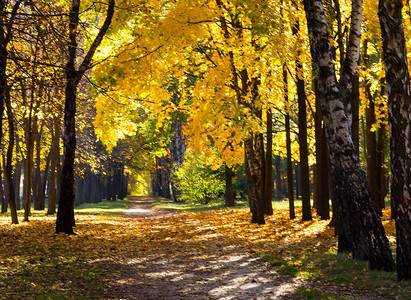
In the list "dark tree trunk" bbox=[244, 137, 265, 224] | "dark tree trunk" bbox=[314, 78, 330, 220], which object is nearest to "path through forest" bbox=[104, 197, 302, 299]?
"dark tree trunk" bbox=[314, 78, 330, 220]

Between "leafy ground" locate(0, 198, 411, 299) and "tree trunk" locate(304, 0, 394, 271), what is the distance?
0.42 meters

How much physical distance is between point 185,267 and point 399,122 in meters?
5.09

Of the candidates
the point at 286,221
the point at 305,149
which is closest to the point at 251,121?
the point at 305,149

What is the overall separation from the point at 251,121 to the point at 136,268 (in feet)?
21.5

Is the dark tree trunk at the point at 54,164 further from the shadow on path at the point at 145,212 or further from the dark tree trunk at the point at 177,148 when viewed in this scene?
the dark tree trunk at the point at 177,148

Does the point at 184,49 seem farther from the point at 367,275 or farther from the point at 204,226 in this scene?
the point at 367,275

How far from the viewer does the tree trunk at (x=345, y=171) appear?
799 centimetres

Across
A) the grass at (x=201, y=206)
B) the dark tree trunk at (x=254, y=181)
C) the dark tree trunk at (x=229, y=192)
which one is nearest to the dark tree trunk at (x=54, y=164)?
the grass at (x=201, y=206)

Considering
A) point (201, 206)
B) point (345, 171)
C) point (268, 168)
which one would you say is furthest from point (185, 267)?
point (201, 206)

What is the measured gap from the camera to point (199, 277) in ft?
27.3

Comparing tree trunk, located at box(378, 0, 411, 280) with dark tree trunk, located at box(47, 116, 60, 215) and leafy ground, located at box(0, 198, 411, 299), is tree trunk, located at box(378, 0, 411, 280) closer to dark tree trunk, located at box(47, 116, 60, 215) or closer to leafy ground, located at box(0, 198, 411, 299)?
leafy ground, located at box(0, 198, 411, 299)

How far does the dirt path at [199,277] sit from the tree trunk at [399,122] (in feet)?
5.65

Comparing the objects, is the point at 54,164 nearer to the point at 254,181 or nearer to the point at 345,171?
the point at 254,181

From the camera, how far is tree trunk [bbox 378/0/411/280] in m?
6.61
